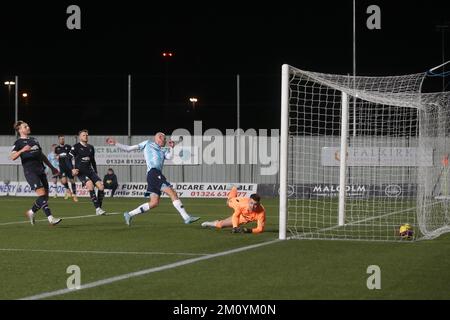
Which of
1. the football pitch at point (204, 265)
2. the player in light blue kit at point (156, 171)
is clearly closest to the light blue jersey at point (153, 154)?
the player in light blue kit at point (156, 171)

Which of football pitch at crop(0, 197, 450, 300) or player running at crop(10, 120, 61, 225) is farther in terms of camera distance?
player running at crop(10, 120, 61, 225)

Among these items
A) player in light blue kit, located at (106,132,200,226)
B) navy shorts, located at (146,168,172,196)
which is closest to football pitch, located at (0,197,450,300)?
player in light blue kit, located at (106,132,200,226)

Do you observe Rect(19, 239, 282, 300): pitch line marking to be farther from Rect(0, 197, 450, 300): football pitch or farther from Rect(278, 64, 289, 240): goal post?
Rect(278, 64, 289, 240): goal post

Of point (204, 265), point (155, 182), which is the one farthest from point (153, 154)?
point (204, 265)

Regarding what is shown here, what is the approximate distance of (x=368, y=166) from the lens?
3353 centimetres

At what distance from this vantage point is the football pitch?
9328 mm

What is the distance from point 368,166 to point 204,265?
22663mm

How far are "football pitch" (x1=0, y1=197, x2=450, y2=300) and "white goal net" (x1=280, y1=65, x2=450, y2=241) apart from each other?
1319mm

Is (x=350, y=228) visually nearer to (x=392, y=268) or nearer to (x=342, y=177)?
(x=342, y=177)

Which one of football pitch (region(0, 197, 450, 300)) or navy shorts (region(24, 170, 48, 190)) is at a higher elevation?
navy shorts (region(24, 170, 48, 190))

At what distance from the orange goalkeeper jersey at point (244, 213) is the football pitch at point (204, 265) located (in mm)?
339

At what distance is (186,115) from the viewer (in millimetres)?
60906

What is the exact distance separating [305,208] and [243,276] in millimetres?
16538
